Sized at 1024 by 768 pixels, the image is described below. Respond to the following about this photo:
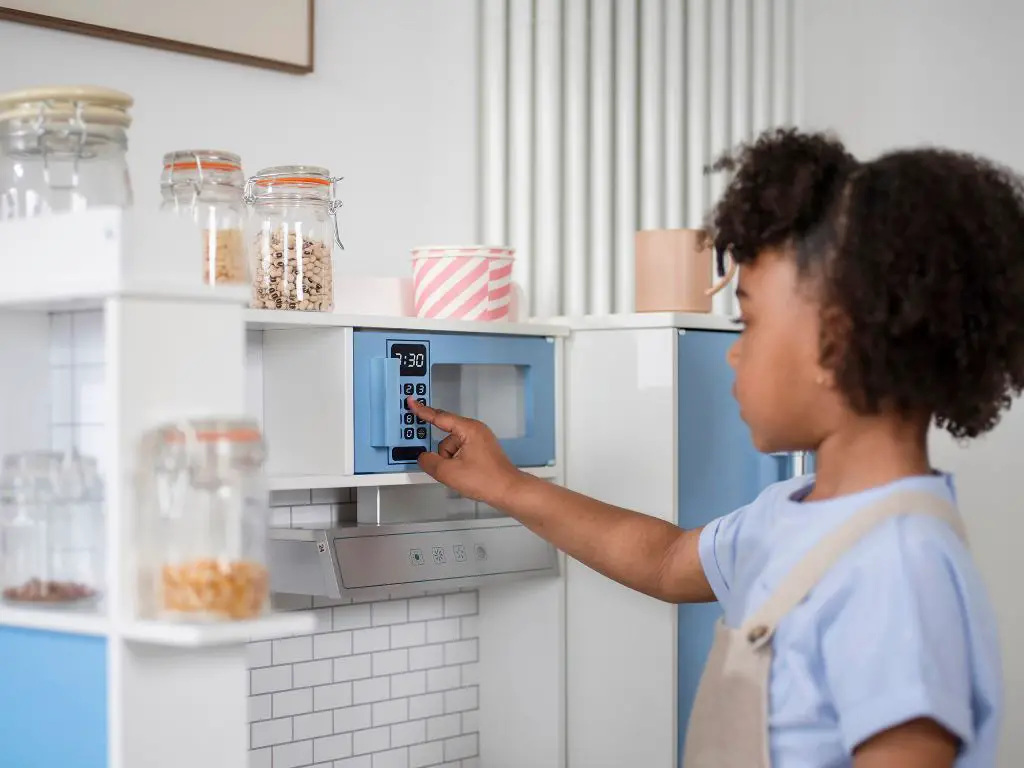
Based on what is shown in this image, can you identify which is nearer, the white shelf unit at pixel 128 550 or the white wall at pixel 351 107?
the white shelf unit at pixel 128 550

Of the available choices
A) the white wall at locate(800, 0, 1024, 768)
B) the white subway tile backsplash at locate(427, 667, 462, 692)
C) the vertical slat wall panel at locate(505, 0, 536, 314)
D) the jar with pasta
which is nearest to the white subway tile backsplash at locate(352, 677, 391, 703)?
the white subway tile backsplash at locate(427, 667, 462, 692)

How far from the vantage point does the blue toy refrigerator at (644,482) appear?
2723 mm

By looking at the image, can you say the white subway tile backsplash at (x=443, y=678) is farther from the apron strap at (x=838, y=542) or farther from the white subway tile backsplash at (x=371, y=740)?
the apron strap at (x=838, y=542)

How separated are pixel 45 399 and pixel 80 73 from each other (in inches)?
36.5

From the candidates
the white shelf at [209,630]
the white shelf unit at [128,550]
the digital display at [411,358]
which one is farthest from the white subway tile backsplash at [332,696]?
the white shelf at [209,630]

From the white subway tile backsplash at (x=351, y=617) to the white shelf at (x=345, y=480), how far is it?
1.36ft

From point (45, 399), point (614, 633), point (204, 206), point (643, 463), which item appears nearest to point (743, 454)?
point (643, 463)

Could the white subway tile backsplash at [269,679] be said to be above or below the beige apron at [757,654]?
below

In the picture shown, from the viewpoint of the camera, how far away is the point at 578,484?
285 centimetres

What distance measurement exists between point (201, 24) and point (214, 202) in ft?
2.15

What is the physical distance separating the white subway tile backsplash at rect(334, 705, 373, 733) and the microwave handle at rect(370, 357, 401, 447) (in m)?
0.69

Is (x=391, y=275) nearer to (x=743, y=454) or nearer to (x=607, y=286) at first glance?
(x=607, y=286)

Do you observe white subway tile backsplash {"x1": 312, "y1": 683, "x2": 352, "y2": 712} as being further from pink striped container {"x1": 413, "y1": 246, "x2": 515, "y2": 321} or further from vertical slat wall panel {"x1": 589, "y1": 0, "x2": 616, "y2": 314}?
vertical slat wall panel {"x1": 589, "y1": 0, "x2": 616, "y2": 314}

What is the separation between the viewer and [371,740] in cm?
286
